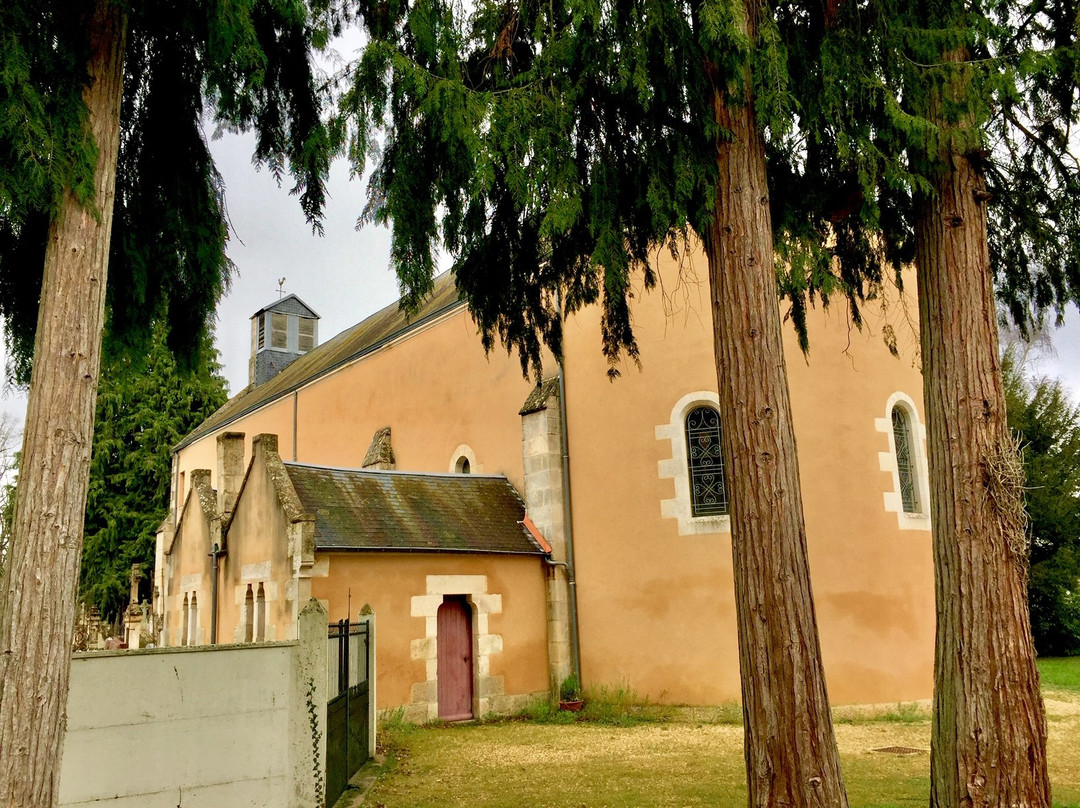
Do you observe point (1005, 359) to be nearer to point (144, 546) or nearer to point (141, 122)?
point (141, 122)

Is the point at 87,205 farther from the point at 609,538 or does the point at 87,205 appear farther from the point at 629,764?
the point at 609,538

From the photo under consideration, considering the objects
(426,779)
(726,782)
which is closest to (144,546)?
(426,779)

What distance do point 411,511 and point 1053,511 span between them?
16.0 meters

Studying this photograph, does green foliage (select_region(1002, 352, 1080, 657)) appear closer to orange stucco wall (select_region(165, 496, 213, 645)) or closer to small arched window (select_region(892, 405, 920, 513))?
small arched window (select_region(892, 405, 920, 513))

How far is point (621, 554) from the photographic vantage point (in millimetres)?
13055

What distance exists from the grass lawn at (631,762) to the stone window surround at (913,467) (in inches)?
102

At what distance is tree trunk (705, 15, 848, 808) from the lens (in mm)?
5031

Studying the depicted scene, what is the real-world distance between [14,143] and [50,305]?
0.83 m

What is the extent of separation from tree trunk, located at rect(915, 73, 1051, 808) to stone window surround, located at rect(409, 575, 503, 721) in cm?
805

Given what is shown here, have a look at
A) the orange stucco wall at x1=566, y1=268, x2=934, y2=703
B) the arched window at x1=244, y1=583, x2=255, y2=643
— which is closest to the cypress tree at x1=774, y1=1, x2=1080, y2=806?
the orange stucco wall at x1=566, y1=268, x2=934, y2=703

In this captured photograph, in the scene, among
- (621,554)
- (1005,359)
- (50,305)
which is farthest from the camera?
(1005,359)

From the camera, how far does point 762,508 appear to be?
5328mm

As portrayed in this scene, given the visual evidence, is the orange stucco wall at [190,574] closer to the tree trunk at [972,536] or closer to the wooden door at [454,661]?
the wooden door at [454,661]

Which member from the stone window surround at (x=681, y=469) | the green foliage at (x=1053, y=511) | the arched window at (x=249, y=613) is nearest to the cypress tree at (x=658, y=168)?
the stone window surround at (x=681, y=469)
